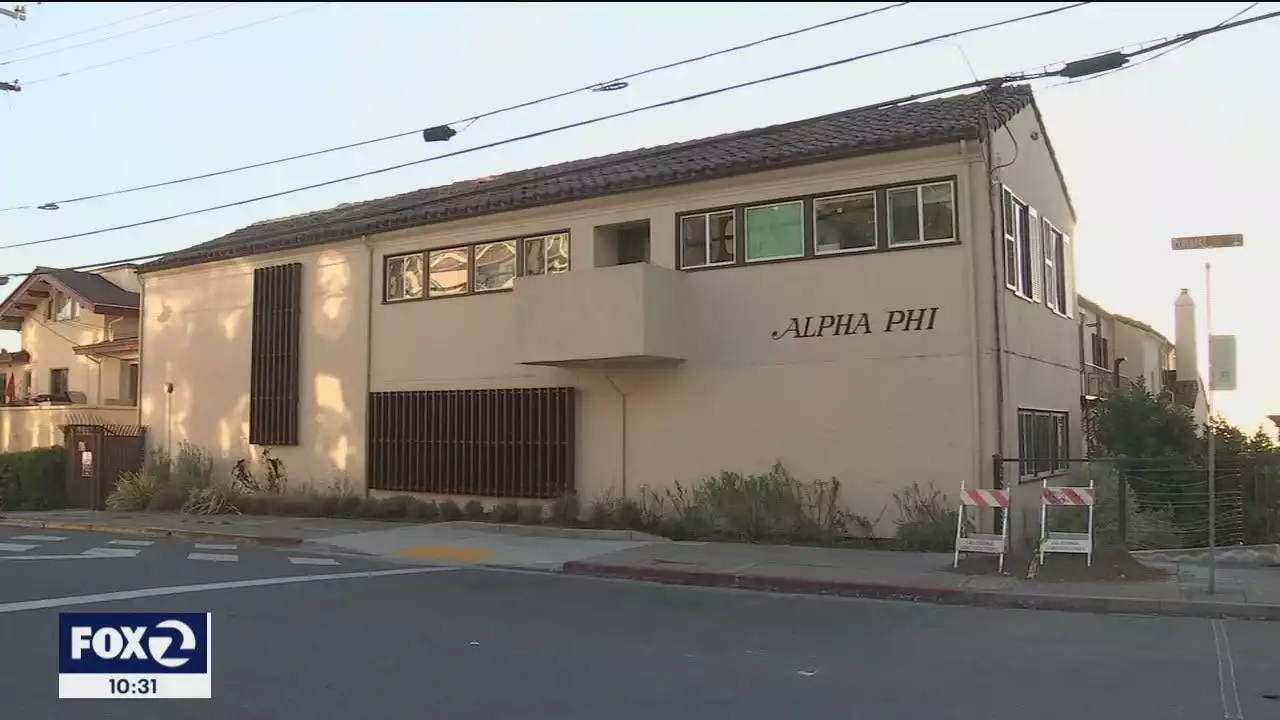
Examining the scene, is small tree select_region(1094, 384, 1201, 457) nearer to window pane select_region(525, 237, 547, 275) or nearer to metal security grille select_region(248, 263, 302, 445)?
window pane select_region(525, 237, 547, 275)

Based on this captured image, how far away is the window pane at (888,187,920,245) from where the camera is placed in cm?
1522

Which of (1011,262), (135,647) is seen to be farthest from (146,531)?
(1011,262)

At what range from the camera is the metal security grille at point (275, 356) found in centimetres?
2272

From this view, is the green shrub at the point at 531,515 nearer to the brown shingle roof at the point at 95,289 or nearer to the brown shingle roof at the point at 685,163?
the brown shingle roof at the point at 685,163

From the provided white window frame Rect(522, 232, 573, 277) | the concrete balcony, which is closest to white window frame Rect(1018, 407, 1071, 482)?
the concrete balcony

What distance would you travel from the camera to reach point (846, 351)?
615 inches

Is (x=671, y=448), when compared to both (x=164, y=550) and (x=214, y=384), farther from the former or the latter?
(x=214, y=384)

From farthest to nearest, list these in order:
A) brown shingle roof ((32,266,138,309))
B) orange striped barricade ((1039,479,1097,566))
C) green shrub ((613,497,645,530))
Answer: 1. brown shingle roof ((32,266,138,309))
2. green shrub ((613,497,645,530))
3. orange striped barricade ((1039,479,1097,566))

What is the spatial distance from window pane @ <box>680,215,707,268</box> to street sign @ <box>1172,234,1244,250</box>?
26.2 feet

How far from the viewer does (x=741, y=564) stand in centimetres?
1320

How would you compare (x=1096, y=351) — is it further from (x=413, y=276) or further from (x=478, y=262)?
(x=413, y=276)

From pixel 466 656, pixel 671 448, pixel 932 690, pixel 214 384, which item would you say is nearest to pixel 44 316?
pixel 214 384

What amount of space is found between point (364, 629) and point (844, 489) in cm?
878

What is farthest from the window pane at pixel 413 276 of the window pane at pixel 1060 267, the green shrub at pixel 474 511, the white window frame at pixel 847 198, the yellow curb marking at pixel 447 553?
the window pane at pixel 1060 267
